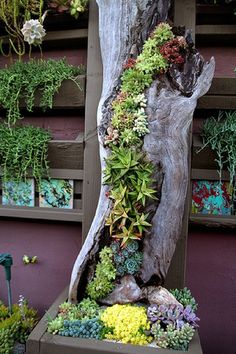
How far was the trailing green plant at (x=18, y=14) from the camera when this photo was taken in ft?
8.07

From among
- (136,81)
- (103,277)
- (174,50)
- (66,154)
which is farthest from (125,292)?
(174,50)

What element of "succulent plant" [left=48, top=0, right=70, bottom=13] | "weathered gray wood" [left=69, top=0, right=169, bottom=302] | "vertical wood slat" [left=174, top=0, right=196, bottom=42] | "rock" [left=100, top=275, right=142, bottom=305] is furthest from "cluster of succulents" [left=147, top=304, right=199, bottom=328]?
"succulent plant" [left=48, top=0, right=70, bottom=13]

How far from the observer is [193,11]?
2322 mm

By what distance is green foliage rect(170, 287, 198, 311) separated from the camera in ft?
6.66

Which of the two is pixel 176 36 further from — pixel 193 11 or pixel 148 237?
pixel 148 237

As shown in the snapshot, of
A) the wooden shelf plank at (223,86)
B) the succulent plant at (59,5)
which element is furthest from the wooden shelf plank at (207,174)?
the succulent plant at (59,5)

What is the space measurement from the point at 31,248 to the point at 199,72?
1763mm

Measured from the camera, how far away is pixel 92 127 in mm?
2391

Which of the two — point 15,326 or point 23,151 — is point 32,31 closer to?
point 23,151

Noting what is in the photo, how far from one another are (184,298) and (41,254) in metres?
1.16

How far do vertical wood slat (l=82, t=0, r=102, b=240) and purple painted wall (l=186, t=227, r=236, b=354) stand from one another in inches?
30.0

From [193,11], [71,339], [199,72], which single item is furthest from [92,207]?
[193,11]

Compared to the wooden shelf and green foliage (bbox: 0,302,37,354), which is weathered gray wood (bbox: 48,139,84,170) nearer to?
the wooden shelf

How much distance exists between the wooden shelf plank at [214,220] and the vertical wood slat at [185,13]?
4.24 feet
